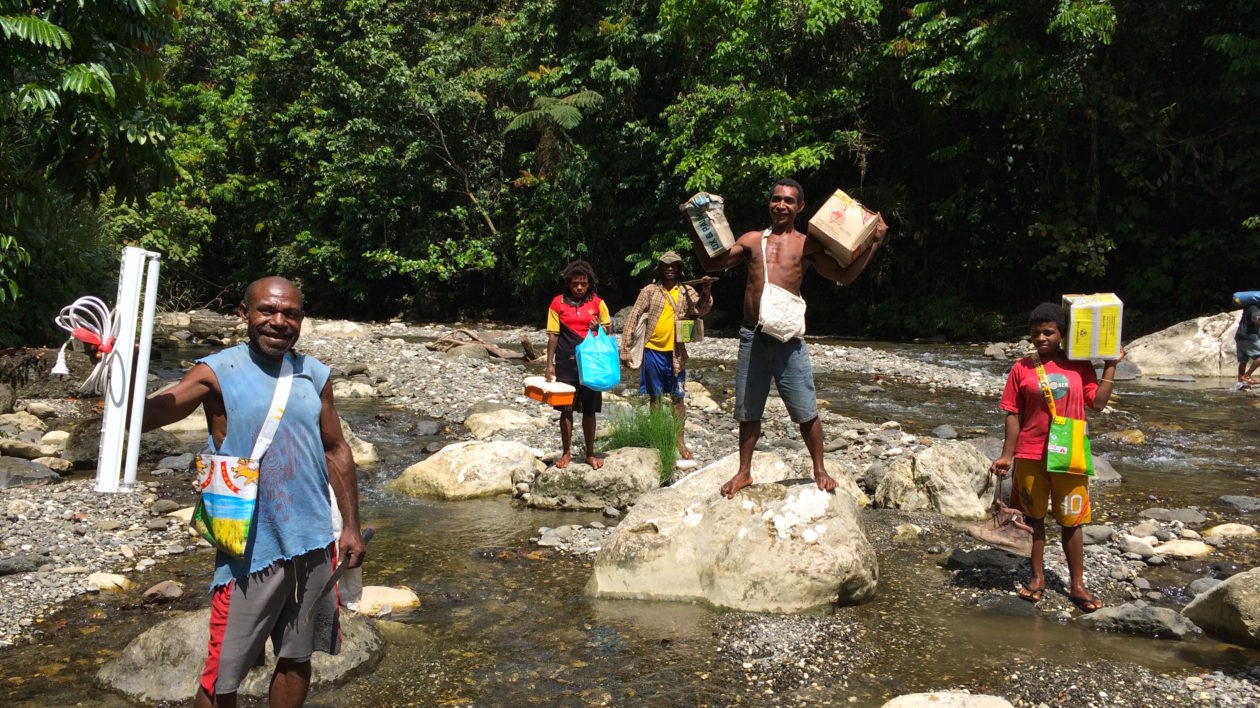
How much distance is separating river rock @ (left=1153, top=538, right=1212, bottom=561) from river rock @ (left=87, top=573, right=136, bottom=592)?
646 centimetres

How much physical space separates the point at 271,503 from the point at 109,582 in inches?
138

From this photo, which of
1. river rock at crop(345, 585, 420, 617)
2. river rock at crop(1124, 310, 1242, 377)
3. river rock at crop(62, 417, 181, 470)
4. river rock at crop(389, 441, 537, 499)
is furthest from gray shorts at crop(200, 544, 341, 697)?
river rock at crop(1124, 310, 1242, 377)

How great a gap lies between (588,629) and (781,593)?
1.05 metres

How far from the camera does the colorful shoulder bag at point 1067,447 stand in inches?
208

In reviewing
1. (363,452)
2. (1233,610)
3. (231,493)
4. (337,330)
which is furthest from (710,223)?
(337,330)

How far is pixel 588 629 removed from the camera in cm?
523

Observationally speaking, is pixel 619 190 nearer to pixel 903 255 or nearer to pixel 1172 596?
pixel 903 255

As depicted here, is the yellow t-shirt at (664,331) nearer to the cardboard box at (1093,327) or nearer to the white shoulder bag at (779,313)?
the white shoulder bag at (779,313)

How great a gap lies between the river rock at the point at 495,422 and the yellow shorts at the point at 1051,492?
20.6 ft

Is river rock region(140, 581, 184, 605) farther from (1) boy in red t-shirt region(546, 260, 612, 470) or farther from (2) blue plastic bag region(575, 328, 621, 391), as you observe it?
(2) blue plastic bag region(575, 328, 621, 391)

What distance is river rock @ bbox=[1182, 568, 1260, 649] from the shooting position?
15.7 ft

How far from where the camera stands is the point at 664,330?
9.16m

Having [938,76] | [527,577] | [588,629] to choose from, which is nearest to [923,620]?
[588,629]

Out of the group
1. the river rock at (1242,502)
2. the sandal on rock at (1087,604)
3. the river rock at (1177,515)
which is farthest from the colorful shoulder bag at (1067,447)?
the river rock at (1242,502)
